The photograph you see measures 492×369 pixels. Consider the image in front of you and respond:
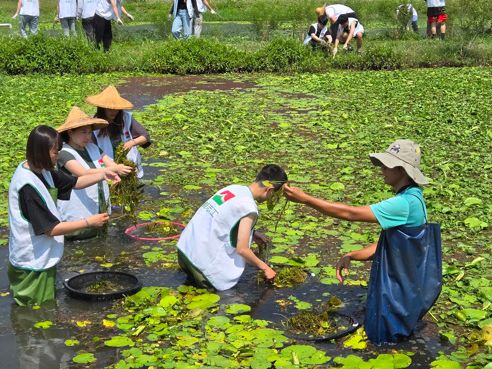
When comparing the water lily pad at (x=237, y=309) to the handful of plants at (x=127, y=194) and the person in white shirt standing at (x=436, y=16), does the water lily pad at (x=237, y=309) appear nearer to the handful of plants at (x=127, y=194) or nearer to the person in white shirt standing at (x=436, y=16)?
the handful of plants at (x=127, y=194)

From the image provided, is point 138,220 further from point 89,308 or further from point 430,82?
point 430,82

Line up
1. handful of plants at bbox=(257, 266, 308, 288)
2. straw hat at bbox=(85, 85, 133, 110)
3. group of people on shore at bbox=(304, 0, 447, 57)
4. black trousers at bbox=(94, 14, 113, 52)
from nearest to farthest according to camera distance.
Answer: handful of plants at bbox=(257, 266, 308, 288) < straw hat at bbox=(85, 85, 133, 110) < black trousers at bbox=(94, 14, 113, 52) < group of people on shore at bbox=(304, 0, 447, 57)

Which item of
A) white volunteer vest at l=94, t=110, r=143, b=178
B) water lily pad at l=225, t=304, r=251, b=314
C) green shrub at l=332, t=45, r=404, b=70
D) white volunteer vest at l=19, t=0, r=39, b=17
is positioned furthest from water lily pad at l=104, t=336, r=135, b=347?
white volunteer vest at l=19, t=0, r=39, b=17

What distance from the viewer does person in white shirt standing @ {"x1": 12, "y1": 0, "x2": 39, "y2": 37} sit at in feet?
60.4

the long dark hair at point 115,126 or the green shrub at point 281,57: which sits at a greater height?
the green shrub at point 281,57

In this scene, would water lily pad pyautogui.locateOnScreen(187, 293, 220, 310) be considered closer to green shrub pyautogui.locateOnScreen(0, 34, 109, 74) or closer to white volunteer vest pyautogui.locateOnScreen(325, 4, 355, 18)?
green shrub pyautogui.locateOnScreen(0, 34, 109, 74)

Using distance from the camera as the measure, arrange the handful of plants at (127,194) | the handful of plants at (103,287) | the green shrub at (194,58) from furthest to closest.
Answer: the green shrub at (194,58)
the handful of plants at (127,194)
the handful of plants at (103,287)

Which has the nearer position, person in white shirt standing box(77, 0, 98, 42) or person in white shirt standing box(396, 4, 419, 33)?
person in white shirt standing box(77, 0, 98, 42)

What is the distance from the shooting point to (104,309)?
558cm

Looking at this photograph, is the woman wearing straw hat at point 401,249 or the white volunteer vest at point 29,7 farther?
the white volunteer vest at point 29,7

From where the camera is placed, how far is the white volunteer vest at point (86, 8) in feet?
57.0

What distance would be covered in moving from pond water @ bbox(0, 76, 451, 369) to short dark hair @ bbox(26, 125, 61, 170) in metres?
1.00

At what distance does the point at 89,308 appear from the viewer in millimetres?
5590

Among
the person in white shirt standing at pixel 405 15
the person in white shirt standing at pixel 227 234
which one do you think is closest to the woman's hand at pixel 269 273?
the person in white shirt standing at pixel 227 234
